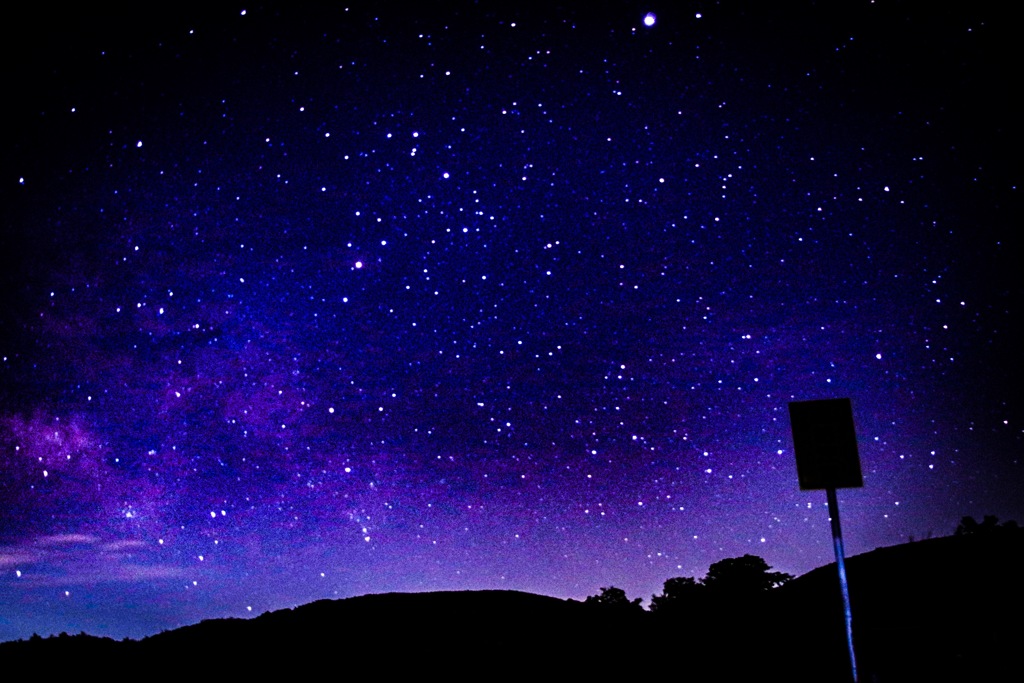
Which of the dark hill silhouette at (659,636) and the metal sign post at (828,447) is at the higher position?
the metal sign post at (828,447)

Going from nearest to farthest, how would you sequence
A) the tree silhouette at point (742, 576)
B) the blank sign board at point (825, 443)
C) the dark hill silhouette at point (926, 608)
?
1. the blank sign board at point (825, 443)
2. the dark hill silhouette at point (926, 608)
3. the tree silhouette at point (742, 576)

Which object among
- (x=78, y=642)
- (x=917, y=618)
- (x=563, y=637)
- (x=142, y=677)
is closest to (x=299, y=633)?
(x=142, y=677)

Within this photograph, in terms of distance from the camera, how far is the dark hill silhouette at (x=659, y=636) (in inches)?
316

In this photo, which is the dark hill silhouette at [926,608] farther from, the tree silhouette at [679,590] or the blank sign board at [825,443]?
the tree silhouette at [679,590]

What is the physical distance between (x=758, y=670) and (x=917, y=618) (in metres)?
3.85

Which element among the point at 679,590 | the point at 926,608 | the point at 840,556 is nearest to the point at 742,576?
the point at 679,590

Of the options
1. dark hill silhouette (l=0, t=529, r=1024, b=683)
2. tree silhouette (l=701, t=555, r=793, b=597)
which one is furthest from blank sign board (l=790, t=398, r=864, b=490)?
tree silhouette (l=701, t=555, r=793, b=597)

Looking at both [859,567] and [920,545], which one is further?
[920,545]

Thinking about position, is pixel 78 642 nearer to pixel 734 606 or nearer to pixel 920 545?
pixel 734 606

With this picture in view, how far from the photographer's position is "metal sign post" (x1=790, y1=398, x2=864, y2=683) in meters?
4.61

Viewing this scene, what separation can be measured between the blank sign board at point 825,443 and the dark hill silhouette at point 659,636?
2198mm

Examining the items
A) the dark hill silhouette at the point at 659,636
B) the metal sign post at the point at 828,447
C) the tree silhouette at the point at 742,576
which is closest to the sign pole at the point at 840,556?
the metal sign post at the point at 828,447

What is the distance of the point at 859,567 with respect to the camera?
16188 mm

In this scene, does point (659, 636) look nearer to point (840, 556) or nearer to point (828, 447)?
point (840, 556)
